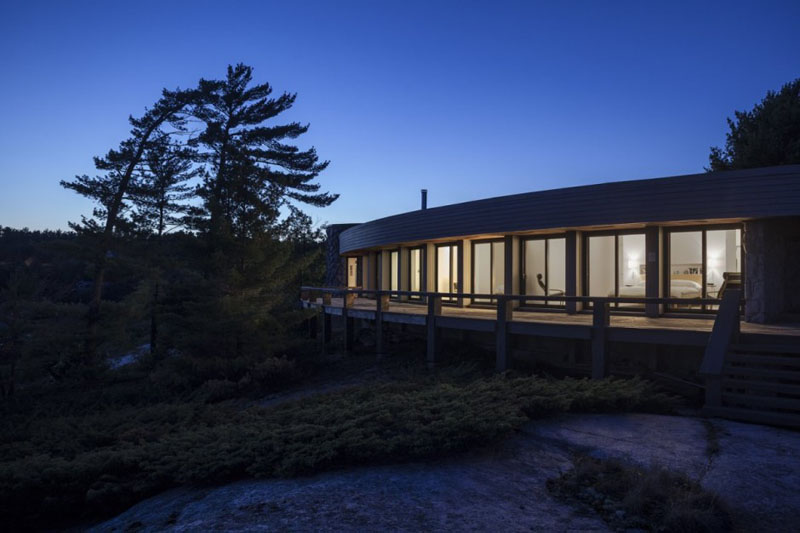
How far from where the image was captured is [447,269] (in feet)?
62.4

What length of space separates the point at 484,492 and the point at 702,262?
456 inches

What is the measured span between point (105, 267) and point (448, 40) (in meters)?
16.3

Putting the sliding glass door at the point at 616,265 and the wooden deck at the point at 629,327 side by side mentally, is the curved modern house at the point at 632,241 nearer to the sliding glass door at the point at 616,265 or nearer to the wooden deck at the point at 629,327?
the sliding glass door at the point at 616,265

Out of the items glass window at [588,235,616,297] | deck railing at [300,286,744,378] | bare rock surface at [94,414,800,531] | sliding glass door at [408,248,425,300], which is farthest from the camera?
sliding glass door at [408,248,425,300]

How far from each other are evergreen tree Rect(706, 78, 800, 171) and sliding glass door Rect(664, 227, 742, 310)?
13.4 m

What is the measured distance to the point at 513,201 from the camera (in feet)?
50.0

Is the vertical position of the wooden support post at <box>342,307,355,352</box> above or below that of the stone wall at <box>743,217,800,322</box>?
below

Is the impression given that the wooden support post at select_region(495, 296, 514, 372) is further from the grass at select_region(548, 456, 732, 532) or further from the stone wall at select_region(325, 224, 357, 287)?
the stone wall at select_region(325, 224, 357, 287)

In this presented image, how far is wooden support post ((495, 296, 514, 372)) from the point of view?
10805 millimetres

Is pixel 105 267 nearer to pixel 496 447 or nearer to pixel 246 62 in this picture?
pixel 246 62

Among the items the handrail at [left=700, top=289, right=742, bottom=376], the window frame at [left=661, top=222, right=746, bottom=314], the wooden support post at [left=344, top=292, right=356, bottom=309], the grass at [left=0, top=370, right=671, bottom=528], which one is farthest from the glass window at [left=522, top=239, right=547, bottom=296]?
the grass at [left=0, top=370, right=671, bottom=528]

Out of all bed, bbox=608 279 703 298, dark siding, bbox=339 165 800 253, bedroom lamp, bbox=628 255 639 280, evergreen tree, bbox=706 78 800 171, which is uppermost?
evergreen tree, bbox=706 78 800 171

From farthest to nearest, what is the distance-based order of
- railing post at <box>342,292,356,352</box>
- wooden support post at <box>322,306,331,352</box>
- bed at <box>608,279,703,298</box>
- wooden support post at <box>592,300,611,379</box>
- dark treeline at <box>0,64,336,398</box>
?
wooden support post at <box>322,306,331,352</box>, railing post at <box>342,292,356,352</box>, dark treeline at <box>0,64,336,398</box>, bed at <box>608,279,703,298</box>, wooden support post at <box>592,300,611,379</box>

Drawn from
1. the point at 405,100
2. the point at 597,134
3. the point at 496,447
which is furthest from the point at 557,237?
the point at 597,134
